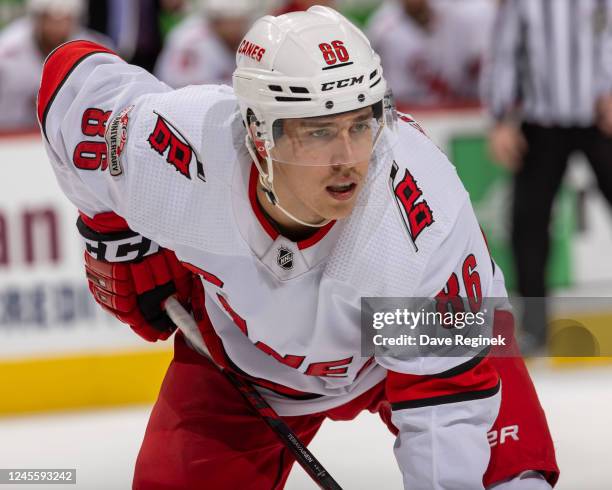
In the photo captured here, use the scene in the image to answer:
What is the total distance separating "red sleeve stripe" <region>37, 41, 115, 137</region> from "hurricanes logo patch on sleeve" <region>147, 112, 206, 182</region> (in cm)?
28

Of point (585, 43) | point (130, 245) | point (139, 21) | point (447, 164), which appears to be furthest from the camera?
point (139, 21)

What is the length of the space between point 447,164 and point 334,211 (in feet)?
0.86

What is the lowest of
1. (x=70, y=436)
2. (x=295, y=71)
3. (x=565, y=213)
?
(x=70, y=436)

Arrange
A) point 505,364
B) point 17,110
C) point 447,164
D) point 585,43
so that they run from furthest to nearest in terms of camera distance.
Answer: point 17,110 → point 585,43 → point 505,364 → point 447,164

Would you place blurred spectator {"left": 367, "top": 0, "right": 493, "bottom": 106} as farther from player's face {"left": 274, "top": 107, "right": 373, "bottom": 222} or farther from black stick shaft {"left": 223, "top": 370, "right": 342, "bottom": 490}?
player's face {"left": 274, "top": 107, "right": 373, "bottom": 222}

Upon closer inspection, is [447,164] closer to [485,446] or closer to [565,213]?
[485,446]

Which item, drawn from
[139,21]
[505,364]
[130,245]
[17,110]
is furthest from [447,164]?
[139,21]

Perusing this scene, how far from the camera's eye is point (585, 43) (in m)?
4.26

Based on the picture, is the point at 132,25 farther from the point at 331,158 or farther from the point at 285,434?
the point at 331,158

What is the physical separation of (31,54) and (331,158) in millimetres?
2763

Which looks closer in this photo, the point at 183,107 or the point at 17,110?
the point at 183,107

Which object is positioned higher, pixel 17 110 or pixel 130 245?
pixel 130 245

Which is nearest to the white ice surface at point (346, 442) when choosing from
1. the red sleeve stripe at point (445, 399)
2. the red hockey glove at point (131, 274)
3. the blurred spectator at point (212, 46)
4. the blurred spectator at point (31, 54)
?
the red hockey glove at point (131, 274)

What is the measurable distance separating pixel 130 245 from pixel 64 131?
0.29 m
